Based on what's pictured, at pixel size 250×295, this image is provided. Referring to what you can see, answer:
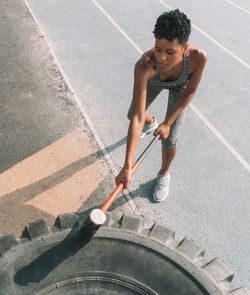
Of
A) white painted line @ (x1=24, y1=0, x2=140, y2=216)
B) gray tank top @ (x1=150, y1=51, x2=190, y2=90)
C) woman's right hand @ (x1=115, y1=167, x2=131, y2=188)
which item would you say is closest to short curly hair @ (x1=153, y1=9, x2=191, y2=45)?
gray tank top @ (x1=150, y1=51, x2=190, y2=90)

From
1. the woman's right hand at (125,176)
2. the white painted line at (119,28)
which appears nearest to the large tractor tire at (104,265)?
the woman's right hand at (125,176)

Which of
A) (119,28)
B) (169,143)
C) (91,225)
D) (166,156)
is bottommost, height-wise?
(119,28)

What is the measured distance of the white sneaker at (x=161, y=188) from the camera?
11.6ft

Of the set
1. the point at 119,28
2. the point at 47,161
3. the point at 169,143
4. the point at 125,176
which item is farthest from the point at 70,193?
the point at 119,28

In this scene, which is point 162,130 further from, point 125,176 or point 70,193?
point 70,193

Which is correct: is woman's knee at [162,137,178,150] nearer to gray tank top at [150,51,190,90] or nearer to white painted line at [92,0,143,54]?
gray tank top at [150,51,190,90]

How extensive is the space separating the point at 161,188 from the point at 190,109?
6.31 ft

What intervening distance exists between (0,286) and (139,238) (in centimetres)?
103

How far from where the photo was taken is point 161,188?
3590 mm

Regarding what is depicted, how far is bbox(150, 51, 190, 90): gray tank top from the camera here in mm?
2629

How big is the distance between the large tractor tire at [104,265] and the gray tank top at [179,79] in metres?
1.39

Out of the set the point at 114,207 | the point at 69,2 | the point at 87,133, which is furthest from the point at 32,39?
the point at 114,207

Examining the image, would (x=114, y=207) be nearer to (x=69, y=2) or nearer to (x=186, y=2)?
(x=69, y=2)

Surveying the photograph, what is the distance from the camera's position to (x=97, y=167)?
388 centimetres
